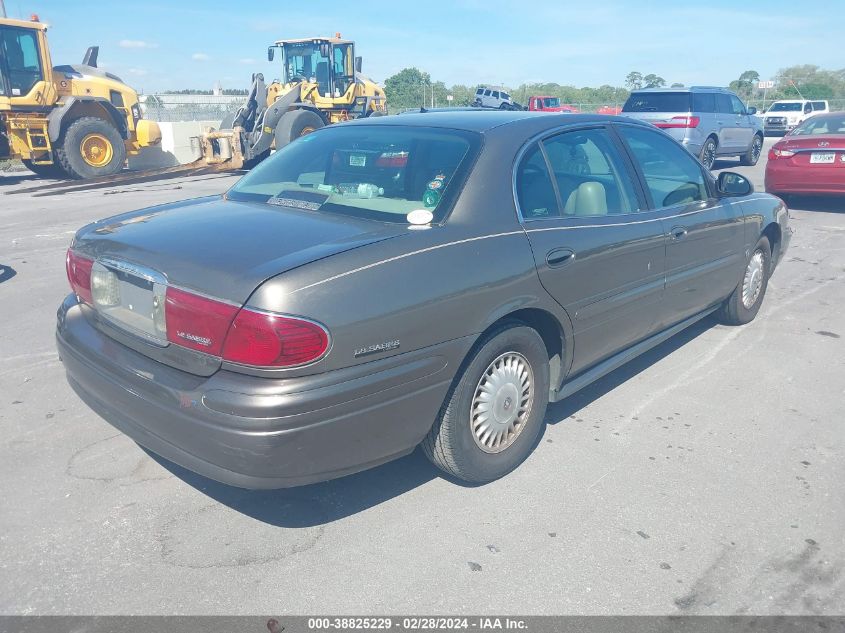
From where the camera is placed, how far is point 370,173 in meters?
3.49

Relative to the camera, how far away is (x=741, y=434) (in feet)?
12.6

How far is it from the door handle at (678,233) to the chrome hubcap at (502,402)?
4.91ft

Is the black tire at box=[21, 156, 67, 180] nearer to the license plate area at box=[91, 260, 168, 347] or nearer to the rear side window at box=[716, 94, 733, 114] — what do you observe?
the rear side window at box=[716, 94, 733, 114]

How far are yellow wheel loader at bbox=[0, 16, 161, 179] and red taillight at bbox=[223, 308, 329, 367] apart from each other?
1584 centimetres

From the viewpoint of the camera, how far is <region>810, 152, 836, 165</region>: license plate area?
1034 centimetres

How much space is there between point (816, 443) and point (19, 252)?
8298mm

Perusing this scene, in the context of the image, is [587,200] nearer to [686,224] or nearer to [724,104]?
[686,224]

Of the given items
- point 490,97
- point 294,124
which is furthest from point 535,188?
point 490,97

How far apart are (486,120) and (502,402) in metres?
1.45

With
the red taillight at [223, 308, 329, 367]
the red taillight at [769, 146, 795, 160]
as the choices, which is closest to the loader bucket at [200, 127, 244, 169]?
the red taillight at [769, 146, 795, 160]

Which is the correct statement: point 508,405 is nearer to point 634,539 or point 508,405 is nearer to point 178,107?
point 634,539

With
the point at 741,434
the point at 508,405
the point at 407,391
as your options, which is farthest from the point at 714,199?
the point at 407,391

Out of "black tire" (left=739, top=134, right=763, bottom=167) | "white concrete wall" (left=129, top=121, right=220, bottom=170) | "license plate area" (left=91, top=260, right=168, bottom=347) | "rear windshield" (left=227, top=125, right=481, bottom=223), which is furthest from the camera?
"white concrete wall" (left=129, top=121, right=220, bottom=170)

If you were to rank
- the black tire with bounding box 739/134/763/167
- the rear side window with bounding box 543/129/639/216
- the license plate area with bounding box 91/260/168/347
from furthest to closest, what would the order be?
the black tire with bounding box 739/134/763/167
the rear side window with bounding box 543/129/639/216
the license plate area with bounding box 91/260/168/347
